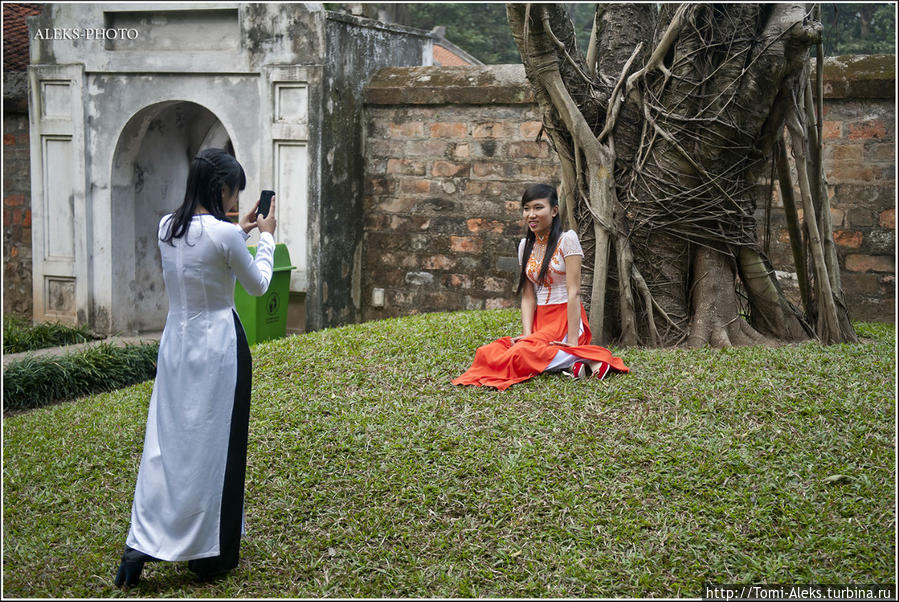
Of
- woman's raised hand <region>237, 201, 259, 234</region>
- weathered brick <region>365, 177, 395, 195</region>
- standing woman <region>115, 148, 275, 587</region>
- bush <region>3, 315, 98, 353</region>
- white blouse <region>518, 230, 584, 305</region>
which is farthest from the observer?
weathered brick <region>365, 177, 395, 195</region>

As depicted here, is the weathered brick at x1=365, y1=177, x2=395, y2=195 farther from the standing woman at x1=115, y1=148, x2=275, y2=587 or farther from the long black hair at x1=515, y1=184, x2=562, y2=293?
the standing woman at x1=115, y1=148, x2=275, y2=587

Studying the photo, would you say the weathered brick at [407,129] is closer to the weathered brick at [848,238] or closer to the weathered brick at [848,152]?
the weathered brick at [848,152]

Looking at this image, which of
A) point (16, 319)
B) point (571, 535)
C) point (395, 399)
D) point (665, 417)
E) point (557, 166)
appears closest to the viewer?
point (571, 535)

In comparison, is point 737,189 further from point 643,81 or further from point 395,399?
point 395,399

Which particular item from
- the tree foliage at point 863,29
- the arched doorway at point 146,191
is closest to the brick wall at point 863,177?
the arched doorway at point 146,191

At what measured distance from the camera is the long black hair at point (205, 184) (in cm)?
357

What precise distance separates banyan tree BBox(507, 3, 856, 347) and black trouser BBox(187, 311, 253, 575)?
116 inches

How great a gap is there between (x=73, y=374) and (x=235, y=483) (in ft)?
15.7

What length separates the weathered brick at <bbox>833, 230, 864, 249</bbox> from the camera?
7.84 m

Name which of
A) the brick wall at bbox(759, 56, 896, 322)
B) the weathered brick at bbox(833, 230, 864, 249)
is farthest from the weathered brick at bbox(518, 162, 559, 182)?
the weathered brick at bbox(833, 230, 864, 249)

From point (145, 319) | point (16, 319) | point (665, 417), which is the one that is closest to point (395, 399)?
point (665, 417)

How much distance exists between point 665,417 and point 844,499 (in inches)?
41.1

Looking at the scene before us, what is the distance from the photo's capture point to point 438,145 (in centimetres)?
935

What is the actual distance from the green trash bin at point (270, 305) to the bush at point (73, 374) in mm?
1038
